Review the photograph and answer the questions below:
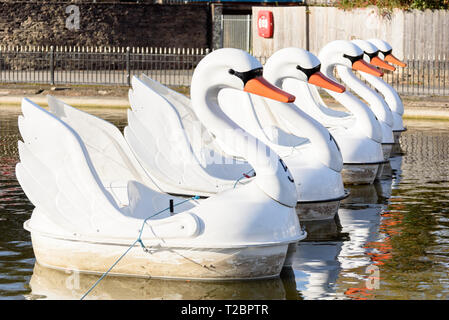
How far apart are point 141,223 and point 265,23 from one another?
25.5 metres

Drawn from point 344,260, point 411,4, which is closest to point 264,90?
point 344,260

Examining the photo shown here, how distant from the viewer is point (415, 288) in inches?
339

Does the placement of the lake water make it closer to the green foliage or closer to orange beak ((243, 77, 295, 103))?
orange beak ((243, 77, 295, 103))

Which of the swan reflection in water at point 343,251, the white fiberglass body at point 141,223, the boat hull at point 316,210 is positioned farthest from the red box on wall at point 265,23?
the white fiberglass body at point 141,223

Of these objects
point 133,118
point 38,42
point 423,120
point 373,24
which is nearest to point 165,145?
point 133,118

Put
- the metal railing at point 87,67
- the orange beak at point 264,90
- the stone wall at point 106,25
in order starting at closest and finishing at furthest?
1. the orange beak at point 264,90
2. the metal railing at point 87,67
3. the stone wall at point 106,25

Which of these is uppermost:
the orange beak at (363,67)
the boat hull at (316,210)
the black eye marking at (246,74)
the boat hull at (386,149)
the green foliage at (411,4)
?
the green foliage at (411,4)

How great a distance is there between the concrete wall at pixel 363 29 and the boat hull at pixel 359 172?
1389 centimetres

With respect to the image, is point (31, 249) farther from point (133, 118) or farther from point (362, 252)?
point (362, 252)

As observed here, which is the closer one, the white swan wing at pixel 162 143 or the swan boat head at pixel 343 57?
the white swan wing at pixel 162 143

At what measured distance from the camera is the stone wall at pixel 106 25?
3634 centimetres

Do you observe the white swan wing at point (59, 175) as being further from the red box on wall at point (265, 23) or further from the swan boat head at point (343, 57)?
the red box on wall at point (265, 23)

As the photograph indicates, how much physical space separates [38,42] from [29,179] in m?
28.5
